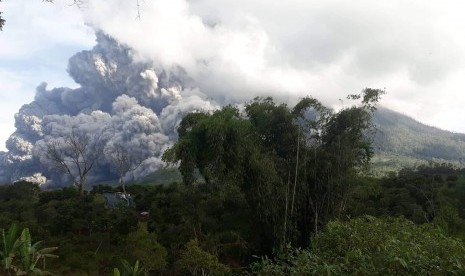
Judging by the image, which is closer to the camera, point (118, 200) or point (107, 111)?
point (118, 200)

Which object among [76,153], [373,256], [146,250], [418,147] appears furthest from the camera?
[418,147]

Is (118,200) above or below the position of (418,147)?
below

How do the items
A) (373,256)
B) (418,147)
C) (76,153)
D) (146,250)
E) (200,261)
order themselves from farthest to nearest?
(418,147) < (76,153) < (146,250) < (200,261) < (373,256)

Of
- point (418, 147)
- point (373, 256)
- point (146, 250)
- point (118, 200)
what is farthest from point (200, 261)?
point (418, 147)

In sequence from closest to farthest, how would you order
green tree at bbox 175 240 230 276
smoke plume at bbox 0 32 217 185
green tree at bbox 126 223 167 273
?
green tree at bbox 175 240 230 276 < green tree at bbox 126 223 167 273 < smoke plume at bbox 0 32 217 185

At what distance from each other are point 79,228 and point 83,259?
6.17 metres

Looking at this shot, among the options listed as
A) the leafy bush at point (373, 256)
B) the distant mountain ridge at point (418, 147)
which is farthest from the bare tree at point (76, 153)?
the distant mountain ridge at point (418, 147)

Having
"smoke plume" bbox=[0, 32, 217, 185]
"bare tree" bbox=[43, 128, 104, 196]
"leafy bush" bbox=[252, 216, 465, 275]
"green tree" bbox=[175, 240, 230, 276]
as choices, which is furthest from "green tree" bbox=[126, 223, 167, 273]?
"smoke plume" bbox=[0, 32, 217, 185]

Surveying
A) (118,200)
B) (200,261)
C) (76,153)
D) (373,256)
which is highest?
(76,153)

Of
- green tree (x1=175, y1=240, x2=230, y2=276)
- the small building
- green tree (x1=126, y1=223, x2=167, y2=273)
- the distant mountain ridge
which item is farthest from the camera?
the distant mountain ridge

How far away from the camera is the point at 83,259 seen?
2258cm

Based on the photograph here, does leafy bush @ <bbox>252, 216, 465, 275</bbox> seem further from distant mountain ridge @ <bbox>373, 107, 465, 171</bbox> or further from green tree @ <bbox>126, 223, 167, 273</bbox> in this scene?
distant mountain ridge @ <bbox>373, 107, 465, 171</bbox>

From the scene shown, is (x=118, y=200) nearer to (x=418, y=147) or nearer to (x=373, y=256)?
(x=373, y=256)

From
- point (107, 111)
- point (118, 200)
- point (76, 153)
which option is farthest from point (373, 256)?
point (107, 111)
